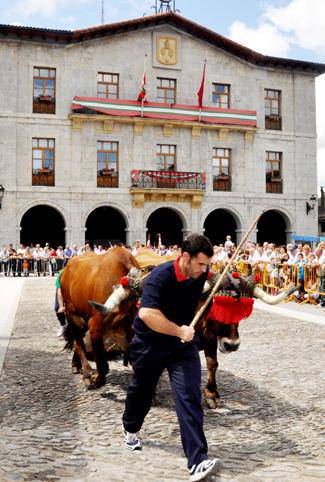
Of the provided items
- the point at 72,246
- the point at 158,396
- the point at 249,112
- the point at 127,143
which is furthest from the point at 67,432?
the point at 249,112

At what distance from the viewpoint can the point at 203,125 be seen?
31.9 m

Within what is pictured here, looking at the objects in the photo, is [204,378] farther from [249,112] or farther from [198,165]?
[249,112]

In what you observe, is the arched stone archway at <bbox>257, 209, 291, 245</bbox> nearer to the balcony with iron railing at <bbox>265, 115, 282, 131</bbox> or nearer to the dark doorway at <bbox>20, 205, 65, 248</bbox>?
the balcony with iron railing at <bbox>265, 115, 282, 131</bbox>

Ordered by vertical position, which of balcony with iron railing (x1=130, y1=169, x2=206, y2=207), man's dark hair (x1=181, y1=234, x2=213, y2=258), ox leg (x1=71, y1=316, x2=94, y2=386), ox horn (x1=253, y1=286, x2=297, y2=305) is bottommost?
ox leg (x1=71, y1=316, x2=94, y2=386)

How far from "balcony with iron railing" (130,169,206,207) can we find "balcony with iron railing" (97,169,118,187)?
1.03 meters

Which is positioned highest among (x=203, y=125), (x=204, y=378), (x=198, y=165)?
(x=203, y=125)

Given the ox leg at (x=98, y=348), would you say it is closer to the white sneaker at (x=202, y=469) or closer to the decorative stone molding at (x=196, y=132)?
the white sneaker at (x=202, y=469)

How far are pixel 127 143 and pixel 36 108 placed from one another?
5442 mm

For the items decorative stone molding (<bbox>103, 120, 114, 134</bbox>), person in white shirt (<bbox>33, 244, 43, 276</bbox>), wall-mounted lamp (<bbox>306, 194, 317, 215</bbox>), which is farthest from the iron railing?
wall-mounted lamp (<bbox>306, 194, 317, 215</bbox>)

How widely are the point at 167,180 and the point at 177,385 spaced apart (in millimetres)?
27662

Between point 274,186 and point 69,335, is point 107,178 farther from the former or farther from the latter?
point 69,335

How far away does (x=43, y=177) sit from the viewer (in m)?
29.8

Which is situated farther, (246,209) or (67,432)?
(246,209)

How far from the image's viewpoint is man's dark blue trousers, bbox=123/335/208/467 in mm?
3701
